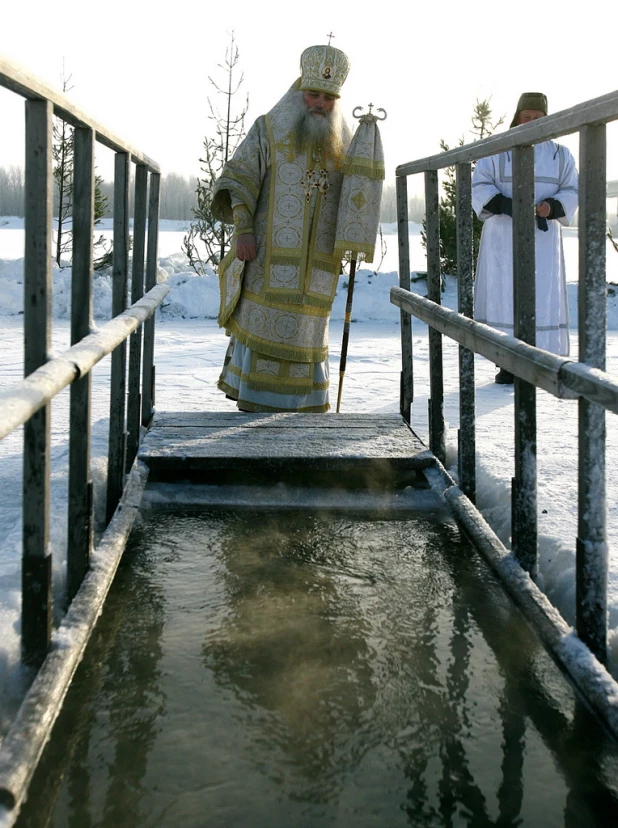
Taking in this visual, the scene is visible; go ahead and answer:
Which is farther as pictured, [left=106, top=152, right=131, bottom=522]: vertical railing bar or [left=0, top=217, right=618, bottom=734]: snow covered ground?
[left=106, top=152, right=131, bottom=522]: vertical railing bar

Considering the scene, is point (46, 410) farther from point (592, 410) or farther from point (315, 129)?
point (315, 129)

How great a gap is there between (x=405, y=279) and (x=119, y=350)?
1.78 m

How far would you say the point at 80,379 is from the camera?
8.38 ft

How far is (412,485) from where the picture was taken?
13.1 ft

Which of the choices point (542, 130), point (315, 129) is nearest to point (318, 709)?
point (542, 130)

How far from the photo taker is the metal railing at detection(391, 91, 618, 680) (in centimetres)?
209

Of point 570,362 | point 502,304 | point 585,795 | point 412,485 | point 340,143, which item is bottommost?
point 585,795

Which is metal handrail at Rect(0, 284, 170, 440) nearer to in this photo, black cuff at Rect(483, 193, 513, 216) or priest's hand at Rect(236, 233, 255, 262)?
priest's hand at Rect(236, 233, 255, 262)

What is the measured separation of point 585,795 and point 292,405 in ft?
11.4

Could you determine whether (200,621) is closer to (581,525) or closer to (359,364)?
(581,525)

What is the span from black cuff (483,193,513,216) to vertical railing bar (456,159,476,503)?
2886 millimetres

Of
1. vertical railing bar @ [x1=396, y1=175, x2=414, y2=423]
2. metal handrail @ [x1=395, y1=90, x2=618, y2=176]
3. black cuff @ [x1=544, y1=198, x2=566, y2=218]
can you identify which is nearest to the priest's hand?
vertical railing bar @ [x1=396, y1=175, x2=414, y2=423]

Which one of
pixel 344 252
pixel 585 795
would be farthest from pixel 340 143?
pixel 585 795

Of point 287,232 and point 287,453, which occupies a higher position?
point 287,232
